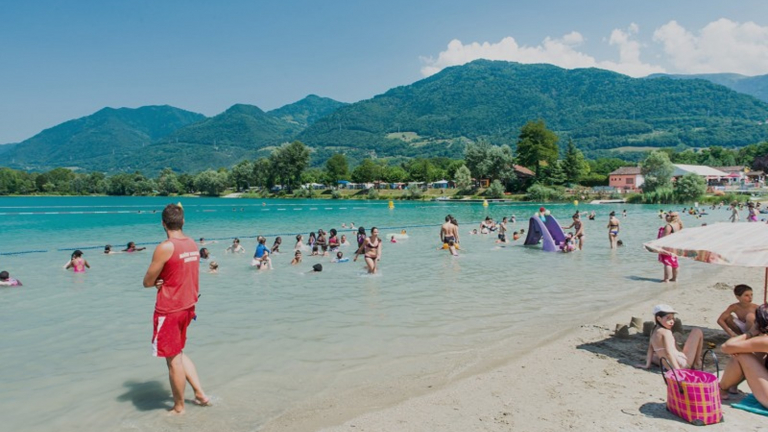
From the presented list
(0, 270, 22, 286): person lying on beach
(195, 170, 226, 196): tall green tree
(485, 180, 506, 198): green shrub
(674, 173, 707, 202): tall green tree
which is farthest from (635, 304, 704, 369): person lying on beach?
(195, 170, 226, 196): tall green tree

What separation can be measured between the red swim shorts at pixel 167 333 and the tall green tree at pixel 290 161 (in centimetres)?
11872

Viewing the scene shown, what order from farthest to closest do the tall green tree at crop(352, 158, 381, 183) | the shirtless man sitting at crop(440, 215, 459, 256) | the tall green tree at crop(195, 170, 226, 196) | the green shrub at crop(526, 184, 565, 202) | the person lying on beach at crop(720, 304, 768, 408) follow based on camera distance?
1. the tall green tree at crop(195, 170, 226, 196)
2. the tall green tree at crop(352, 158, 381, 183)
3. the green shrub at crop(526, 184, 565, 202)
4. the shirtless man sitting at crop(440, 215, 459, 256)
5. the person lying on beach at crop(720, 304, 768, 408)

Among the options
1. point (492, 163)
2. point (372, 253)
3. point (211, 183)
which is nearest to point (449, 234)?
point (372, 253)

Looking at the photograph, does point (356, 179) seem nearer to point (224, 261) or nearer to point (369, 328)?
point (224, 261)

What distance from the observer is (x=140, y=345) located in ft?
28.3

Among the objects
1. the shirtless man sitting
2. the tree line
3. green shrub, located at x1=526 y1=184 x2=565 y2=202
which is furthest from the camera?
the tree line

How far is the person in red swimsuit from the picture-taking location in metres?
5.02

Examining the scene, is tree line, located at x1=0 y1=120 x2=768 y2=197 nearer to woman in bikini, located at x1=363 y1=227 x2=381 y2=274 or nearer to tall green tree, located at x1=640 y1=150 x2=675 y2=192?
tall green tree, located at x1=640 y1=150 x2=675 y2=192

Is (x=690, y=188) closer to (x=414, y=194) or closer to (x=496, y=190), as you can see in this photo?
(x=496, y=190)

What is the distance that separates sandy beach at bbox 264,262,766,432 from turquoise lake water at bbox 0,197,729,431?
373 mm

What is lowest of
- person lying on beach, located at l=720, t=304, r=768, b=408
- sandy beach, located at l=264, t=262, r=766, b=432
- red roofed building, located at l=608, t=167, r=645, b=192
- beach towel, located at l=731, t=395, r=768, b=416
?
sandy beach, located at l=264, t=262, r=766, b=432

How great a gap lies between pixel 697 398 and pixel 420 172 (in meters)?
124

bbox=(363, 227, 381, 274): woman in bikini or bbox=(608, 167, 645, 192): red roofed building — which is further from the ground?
bbox=(608, 167, 645, 192): red roofed building

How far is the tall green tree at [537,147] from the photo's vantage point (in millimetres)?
92625
